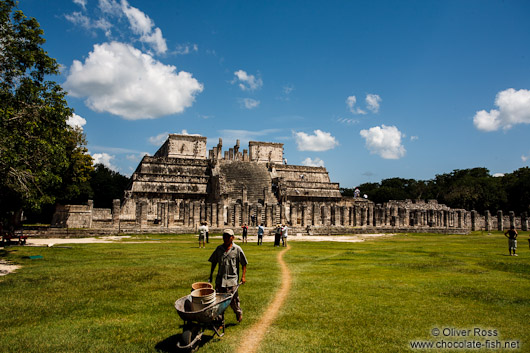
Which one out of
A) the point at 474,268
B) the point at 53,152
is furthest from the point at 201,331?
the point at 53,152

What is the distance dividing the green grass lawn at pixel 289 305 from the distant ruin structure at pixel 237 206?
726 inches

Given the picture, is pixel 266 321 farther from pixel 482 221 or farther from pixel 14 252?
pixel 482 221

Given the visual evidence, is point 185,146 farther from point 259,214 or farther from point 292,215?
point 292,215

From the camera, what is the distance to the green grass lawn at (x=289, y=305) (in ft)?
18.1

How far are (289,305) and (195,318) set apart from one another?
8.93ft

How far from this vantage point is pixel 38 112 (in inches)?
516

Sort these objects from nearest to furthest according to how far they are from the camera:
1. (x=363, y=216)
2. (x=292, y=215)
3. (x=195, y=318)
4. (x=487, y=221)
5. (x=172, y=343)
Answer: (x=195, y=318), (x=172, y=343), (x=292, y=215), (x=363, y=216), (x=487, y=221)

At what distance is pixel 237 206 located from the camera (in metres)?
34.8

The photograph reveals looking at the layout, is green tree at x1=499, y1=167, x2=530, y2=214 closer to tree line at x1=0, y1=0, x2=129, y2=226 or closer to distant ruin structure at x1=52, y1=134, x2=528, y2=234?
distant ruin structure at x1=52, y1=134, x2=528, y2=234

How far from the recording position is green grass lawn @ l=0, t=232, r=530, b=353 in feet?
18.1

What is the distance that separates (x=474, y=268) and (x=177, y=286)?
9784mm

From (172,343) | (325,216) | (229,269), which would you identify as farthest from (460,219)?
(172,343)

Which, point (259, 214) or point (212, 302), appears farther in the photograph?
point (259, 214)

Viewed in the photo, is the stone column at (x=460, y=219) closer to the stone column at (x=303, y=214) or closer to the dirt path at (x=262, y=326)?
the stone column at (x=303, y=214)
